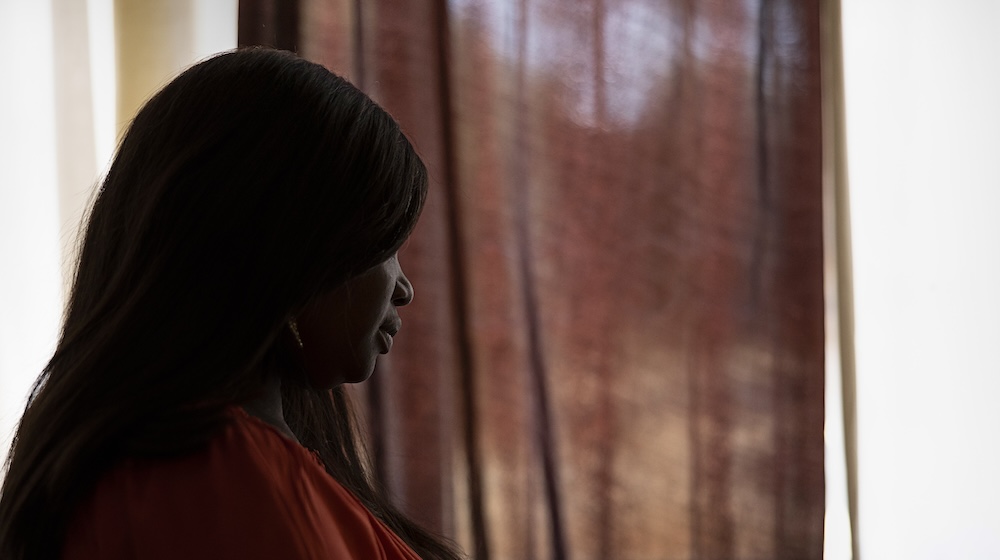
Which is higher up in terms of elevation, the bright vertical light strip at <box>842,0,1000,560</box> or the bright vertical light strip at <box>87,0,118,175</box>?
the bright vertical light strip at <box>87,0,118,175</box>

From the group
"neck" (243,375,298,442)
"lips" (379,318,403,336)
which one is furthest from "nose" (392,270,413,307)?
"neck" (243,375,298,442)

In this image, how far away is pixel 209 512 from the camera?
59 centimetres

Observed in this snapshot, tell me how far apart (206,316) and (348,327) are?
14cm

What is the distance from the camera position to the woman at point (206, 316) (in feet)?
1.96

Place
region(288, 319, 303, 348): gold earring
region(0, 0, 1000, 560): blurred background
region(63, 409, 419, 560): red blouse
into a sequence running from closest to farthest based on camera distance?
region(63, 409, 419, 560): red blouse
region(288, 319, 303, 348): gold earring
region(0, 0, 1000, 560): blurred background

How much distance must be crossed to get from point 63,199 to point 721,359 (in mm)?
1371

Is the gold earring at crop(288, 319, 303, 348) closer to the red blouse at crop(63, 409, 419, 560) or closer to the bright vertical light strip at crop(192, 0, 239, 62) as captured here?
the red blouse at crop(63, 409, 419, 560)

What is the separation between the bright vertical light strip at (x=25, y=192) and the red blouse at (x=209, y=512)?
1.44 metres

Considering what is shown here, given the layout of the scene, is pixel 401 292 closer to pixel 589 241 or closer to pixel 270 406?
pixel 270 406

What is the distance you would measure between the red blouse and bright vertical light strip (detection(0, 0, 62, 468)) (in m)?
1.44

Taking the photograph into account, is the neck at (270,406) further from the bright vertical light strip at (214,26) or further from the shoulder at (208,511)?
the bright vertical light strip at (214,26)

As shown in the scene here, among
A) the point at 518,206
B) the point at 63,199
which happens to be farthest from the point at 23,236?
the point at 518,206

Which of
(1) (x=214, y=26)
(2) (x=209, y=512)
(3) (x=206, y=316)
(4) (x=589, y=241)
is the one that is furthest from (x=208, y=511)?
(1) (x=214, y=26)

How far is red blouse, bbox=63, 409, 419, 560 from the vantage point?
585mm
